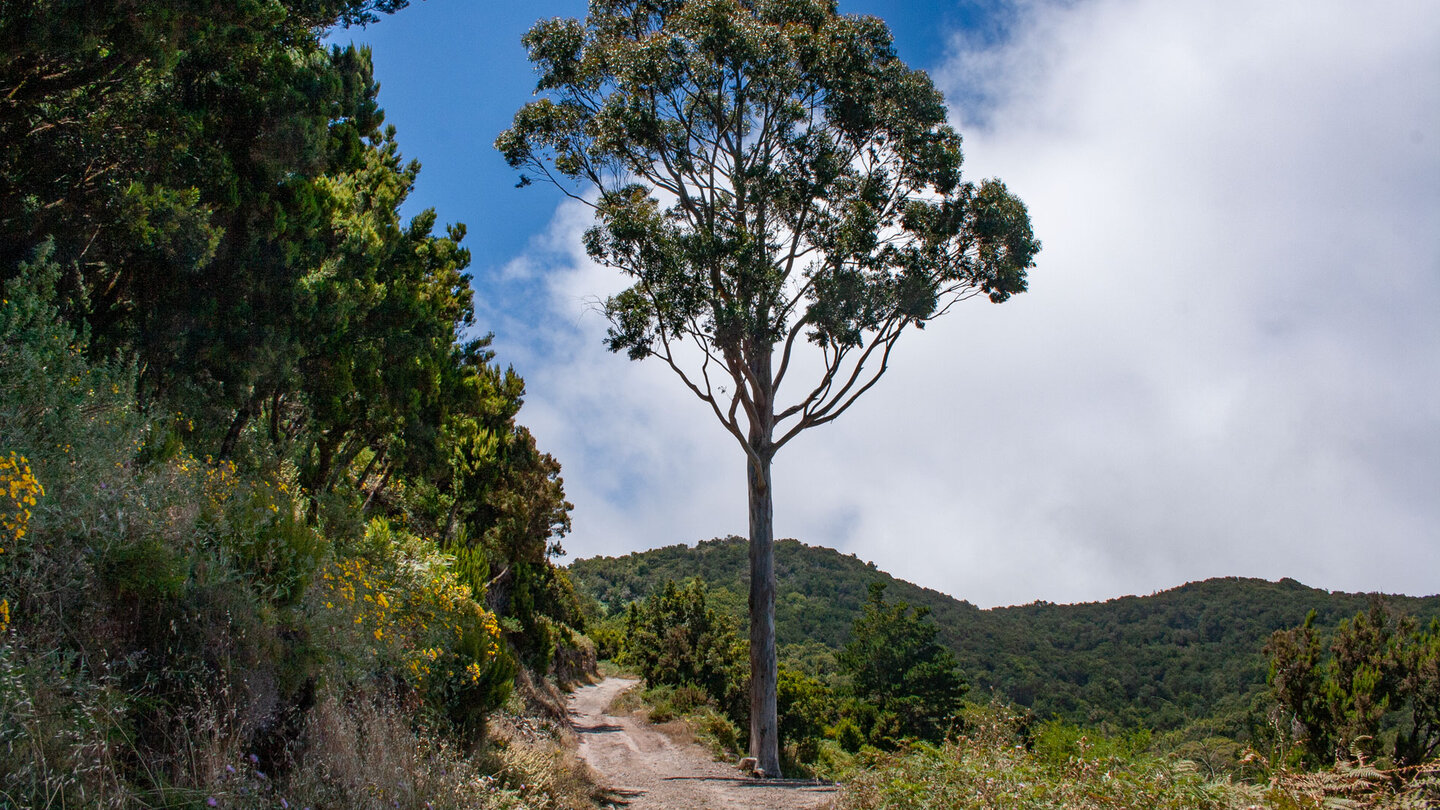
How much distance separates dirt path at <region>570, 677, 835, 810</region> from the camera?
9.10m

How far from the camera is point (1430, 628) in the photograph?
19.2 meters

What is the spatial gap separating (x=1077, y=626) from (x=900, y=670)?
141 feet

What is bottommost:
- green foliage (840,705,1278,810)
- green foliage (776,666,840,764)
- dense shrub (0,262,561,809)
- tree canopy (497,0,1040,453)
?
green foliage (776,666,840,764)

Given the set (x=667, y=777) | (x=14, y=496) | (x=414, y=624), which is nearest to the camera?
(x=14, y=496)

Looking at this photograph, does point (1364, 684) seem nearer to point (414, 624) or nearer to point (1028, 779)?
point (1028, 779)

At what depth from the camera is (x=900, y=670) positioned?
1431 inches

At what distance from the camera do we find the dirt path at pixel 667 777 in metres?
9.10

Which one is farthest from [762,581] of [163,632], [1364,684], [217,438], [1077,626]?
[1077,626]

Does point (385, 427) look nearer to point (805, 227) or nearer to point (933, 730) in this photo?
point (805, 227)

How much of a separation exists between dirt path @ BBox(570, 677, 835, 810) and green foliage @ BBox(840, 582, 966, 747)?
1732cm

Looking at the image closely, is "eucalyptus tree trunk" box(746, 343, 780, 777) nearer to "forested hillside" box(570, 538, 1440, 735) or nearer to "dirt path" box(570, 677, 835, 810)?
"dirt path" box(570, 677, 835, 810)

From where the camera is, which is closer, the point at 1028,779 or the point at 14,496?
the point at 14,496

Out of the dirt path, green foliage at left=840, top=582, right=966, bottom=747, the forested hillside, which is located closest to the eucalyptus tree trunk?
the dirt path

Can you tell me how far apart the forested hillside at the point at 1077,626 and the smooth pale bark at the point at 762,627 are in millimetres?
23909
